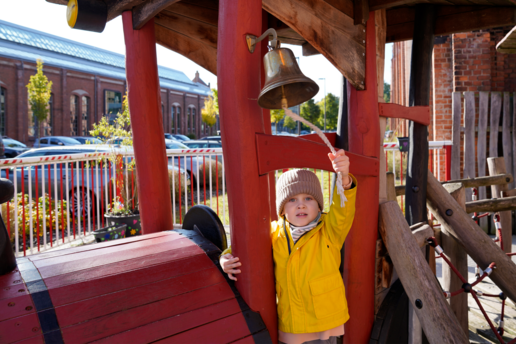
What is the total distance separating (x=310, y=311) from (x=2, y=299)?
4.49ft

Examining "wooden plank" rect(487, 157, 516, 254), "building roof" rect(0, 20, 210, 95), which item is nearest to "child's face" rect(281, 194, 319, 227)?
"wooden plank" rect(487, 157, 516, 254)

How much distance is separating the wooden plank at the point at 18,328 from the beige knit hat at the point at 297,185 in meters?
1.28

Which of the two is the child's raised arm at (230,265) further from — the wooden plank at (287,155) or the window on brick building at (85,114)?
the window on brick building at (85,114)

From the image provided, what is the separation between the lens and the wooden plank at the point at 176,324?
5.38 ft

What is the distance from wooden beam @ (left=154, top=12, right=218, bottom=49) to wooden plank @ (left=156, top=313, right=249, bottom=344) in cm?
219

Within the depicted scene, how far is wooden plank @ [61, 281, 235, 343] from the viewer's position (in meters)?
1.60

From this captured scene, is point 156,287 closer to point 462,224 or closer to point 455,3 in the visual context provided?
point 462,224

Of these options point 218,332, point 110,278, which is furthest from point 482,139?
point 110,278

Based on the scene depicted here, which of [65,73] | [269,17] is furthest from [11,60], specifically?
[269,17]

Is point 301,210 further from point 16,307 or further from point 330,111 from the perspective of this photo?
point 330,111

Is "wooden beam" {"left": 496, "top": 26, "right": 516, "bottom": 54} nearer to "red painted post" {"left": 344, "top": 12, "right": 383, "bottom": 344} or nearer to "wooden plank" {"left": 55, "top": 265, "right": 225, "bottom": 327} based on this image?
"red painted post" {"left": 344, "top": 12, "right": 383, "bottom": 344}

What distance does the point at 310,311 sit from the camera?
1.98 m

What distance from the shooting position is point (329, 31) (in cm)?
228

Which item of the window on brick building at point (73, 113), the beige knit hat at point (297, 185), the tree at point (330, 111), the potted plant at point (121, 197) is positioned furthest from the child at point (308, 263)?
the tree at point (330, 111)
